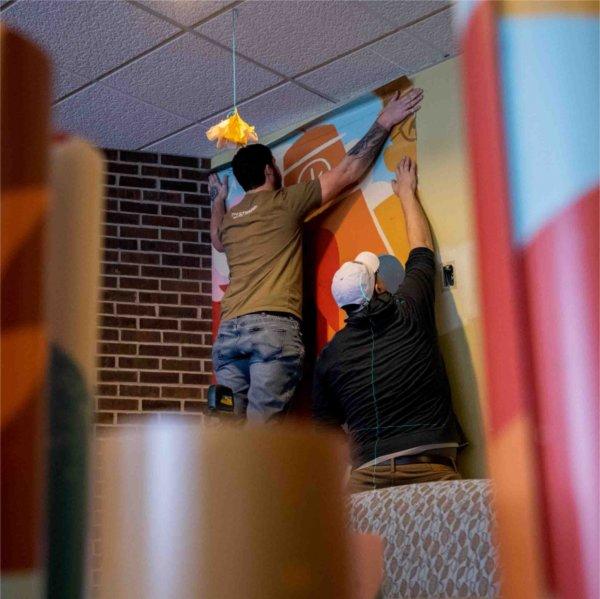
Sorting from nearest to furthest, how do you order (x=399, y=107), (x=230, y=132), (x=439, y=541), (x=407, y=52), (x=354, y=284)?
(x=439, y=541) → (x=354, y=284) → (x=230, y=132) → (x=407, y=52) → (x=399, y=107)

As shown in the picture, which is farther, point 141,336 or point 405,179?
point 141,336

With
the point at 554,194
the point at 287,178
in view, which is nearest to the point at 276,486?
the point at 554,194

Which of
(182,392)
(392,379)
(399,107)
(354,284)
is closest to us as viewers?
(392,379)

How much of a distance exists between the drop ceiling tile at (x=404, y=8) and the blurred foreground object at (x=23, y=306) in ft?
11.7

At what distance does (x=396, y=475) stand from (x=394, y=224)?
121 cm

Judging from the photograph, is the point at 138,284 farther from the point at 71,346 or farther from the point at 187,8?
the point at 71,346

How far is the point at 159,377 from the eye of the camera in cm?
499

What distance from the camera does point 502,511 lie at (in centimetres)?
31

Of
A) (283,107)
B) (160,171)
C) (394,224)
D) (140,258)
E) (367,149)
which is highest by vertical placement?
(283,107)

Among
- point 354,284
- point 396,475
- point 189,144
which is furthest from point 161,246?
point 396,475

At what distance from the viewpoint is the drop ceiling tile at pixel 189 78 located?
161 inches

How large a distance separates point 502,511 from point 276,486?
0.32 ft

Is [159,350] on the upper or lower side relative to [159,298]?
lower

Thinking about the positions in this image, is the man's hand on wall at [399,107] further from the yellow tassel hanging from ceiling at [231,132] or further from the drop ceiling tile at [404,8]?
the yellow tassel hanging from ceiling at [231,132]
